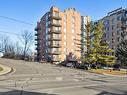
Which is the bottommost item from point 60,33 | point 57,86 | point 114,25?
point 57,86

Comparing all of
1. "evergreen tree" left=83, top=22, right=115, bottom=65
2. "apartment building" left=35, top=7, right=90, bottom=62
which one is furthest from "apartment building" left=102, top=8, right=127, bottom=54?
"evergreen tree" left=83, top=22, right=115, bottom=65

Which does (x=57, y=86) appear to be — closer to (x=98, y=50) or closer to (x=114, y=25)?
(x=98, y=50)

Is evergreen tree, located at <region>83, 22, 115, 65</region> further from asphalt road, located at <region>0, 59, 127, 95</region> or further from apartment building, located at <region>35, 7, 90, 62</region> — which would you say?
apartment building, located at <region>35, 7, 90, 62</region>

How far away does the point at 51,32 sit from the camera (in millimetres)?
103438

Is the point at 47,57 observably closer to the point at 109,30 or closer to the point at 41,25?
the point at 41,25

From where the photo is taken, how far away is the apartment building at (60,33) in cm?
10325

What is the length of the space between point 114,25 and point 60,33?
21.3 meters

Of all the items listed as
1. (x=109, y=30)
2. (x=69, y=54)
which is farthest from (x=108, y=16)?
(x=69, y=54)

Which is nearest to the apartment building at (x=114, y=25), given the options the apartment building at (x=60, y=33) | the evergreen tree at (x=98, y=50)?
the apartment building at (x=60, y=33)

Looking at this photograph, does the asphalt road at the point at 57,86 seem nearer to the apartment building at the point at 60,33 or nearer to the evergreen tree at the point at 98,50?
the evergreen tree at the point at 98,50

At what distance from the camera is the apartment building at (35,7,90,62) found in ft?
339

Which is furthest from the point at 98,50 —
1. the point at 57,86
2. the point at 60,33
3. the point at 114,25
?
the point at 114,25

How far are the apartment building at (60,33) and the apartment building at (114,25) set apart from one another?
11663mm

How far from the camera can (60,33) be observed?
343ft
